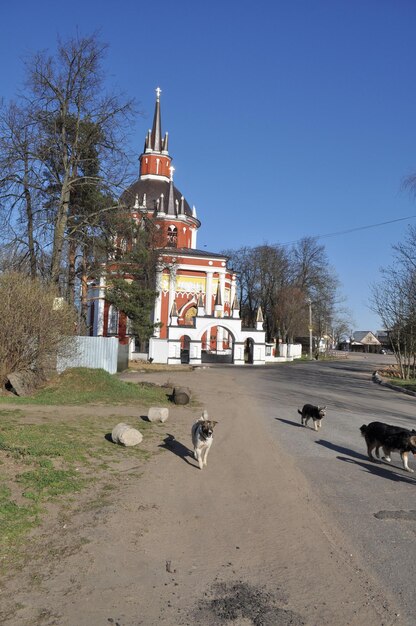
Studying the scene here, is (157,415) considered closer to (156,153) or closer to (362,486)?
(362,486)

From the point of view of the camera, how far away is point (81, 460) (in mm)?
7812

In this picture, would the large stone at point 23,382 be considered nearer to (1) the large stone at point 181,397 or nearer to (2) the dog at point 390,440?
(1) the large stone at point 181,397

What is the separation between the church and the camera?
4272 centimetres

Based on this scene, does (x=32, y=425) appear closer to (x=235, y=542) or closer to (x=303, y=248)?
(x=235, y=542)

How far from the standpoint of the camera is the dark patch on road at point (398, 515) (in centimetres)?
600

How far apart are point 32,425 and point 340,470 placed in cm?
574

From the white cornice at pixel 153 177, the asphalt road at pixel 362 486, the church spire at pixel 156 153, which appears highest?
the church spire at pixel 156 153

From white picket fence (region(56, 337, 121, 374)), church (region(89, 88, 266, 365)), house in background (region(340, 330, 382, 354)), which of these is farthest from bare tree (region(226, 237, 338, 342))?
house in background (region(340, 330, 382, 354))

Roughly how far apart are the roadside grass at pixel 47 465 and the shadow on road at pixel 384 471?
3.64 m

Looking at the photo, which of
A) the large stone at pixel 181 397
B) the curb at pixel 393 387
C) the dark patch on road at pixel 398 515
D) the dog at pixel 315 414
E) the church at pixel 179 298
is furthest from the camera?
the church at pixel 179 298

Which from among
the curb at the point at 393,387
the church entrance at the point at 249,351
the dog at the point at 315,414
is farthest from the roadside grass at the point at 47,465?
the church entrance at the point at 249,351

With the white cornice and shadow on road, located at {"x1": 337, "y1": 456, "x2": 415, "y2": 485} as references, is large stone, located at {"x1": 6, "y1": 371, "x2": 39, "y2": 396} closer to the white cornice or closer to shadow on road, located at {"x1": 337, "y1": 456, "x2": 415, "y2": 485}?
shadow on road, located at {"x1": 337, "y1": 456, "x2": 415, "y2": 485}

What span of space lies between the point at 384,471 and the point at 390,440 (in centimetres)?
52

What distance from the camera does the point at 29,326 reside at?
598 inches
